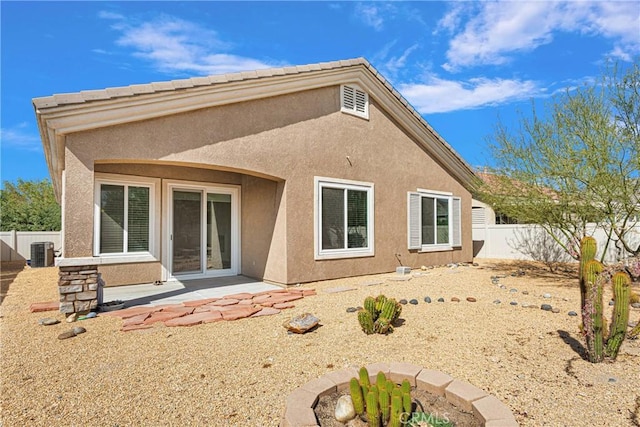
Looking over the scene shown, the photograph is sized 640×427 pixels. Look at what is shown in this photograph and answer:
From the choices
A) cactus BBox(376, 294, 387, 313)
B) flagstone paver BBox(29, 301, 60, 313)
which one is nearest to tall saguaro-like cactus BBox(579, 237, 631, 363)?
cactus BBox(376, 294, 387, 313)

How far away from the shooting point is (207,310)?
21.1ft

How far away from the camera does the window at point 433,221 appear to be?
11.8 meters

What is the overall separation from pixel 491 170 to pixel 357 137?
14.8 ft

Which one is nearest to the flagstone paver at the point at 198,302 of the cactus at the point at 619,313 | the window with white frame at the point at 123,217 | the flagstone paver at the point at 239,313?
the flagstone paver at the point at 239,313

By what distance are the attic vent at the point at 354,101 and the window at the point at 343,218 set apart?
7.46ft

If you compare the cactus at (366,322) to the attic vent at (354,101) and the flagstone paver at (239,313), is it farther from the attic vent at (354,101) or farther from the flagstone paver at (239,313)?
the attic vent at (354,101)

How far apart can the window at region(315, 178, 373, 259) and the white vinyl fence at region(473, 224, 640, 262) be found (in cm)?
899

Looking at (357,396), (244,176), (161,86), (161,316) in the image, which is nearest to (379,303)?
(357,396)

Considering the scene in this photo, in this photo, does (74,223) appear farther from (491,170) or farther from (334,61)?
(491,170)

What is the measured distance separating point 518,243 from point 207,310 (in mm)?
14997

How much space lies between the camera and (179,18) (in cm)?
957

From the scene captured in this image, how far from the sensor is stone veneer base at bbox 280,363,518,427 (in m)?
2.62

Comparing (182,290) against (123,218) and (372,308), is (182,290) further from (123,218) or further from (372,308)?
(372,308)

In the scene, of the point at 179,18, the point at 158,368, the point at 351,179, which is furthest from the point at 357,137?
A: the point at 158,368
